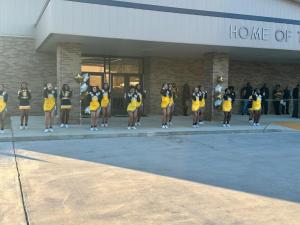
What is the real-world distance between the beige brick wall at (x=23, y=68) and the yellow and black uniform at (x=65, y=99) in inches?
211

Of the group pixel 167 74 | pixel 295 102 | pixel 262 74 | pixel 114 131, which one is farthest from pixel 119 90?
pixel 295 102

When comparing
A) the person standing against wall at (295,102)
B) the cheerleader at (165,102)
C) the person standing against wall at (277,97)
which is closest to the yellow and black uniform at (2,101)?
the cheerleader at (165,102)

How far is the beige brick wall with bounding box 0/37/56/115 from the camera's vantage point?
1841 cm

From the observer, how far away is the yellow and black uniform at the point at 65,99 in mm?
14020

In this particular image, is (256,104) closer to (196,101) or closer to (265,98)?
(196,101)

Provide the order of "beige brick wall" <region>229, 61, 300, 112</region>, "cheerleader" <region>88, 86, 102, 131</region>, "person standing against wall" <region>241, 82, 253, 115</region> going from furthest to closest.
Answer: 1. "beige brick wall" <region>229, 61, 300, 112</region>
2. "person standing against wall" <region>241, 82, 253, 115</region>
3. "cheerleader" <region>88, 86, 102, 131</region>

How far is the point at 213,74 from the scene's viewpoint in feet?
56.1

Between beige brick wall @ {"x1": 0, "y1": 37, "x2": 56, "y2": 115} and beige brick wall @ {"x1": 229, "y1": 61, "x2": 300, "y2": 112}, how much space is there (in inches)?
406

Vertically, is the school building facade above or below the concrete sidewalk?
above

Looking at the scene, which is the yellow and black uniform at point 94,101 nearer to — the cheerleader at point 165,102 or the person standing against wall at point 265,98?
the cheerleader at point 165,102

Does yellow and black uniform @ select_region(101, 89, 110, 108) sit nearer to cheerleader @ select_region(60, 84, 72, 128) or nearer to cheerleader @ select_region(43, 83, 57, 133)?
cheerleader @ select_region(60, 84, 72, 128)

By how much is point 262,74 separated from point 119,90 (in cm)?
902

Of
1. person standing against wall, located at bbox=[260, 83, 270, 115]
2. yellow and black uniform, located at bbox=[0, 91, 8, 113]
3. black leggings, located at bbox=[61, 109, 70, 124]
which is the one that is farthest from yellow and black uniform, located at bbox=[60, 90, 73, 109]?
person standing against wall, located at bbox=[260, 83, 270, 115]

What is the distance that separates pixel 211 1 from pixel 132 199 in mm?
11879
